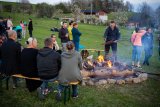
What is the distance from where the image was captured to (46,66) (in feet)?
24.1

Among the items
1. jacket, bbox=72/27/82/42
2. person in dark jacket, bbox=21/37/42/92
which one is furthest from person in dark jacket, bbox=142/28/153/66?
person in dark jacket, bbox=21/37/42/92

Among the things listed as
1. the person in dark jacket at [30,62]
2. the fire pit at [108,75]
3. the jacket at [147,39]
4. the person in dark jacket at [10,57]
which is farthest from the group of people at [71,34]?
Result: the person in dark jacket at [30,62]

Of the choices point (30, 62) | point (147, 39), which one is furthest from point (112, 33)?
point (30, 62)

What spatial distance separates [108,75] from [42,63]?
2981 millimetres

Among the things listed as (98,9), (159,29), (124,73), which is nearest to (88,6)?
(98,9)

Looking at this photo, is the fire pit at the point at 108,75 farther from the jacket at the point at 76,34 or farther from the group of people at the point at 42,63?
the jacket at the point at 76,34

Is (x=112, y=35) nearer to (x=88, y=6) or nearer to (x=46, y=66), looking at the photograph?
(x=46, y=66)

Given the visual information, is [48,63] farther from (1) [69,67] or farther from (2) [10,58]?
(2) [10,58]

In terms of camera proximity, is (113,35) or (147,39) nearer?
(113,35)

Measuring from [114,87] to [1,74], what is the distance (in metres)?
3.40

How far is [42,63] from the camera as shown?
7.38 metres

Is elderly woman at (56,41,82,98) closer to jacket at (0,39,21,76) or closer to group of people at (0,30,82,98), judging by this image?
group of people at (0,30,82,98)

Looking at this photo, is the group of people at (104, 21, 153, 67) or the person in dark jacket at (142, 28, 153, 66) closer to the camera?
the group of people at (104, 21, 153, 67)

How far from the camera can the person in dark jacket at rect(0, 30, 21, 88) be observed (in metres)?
7.87
